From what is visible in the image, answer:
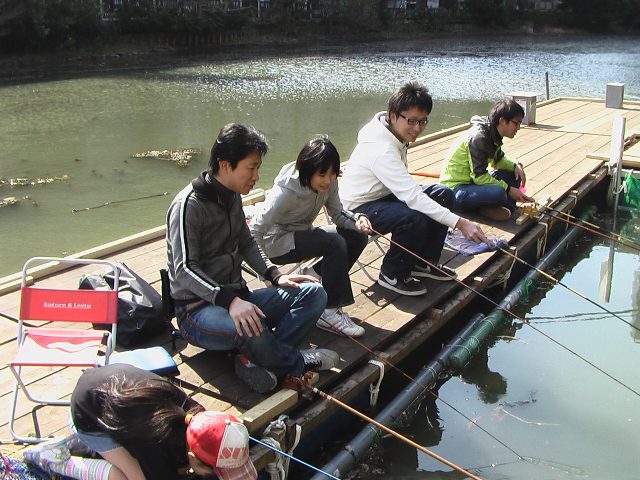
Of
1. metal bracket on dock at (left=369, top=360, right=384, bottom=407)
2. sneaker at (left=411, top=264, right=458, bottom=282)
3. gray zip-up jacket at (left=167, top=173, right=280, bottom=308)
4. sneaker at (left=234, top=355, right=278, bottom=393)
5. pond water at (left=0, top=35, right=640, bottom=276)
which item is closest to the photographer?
gray zip-up jacket at (left=167, top=173, right=280, bottom=308)

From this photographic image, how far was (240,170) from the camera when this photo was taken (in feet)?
9.98

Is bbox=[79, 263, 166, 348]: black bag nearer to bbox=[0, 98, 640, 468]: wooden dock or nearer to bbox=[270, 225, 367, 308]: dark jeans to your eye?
bbox=[0, 98, 640, 468]: wooden dock

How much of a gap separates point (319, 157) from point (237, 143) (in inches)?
26.6

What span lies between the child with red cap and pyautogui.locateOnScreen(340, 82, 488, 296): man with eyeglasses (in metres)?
2.15

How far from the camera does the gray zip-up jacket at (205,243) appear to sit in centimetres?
300

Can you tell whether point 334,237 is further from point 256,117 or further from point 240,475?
point 256,117

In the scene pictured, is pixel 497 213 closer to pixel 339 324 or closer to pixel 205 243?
pixel 339 324

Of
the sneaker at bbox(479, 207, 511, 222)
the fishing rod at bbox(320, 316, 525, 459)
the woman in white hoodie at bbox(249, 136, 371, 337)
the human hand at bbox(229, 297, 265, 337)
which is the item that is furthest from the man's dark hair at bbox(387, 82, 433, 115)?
the sneaker at bbox(479, 207, 511, 222)

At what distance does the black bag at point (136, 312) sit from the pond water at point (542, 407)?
1350 millimetres

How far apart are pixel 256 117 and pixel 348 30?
925 inches

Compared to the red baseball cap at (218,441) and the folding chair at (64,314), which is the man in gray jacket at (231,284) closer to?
the folding chair at (64,314)

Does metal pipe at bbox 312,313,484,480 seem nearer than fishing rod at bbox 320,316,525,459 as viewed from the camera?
Yes

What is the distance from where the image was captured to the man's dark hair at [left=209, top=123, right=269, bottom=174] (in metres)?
2.97

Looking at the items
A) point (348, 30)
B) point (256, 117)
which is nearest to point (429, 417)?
point (256, 117)
